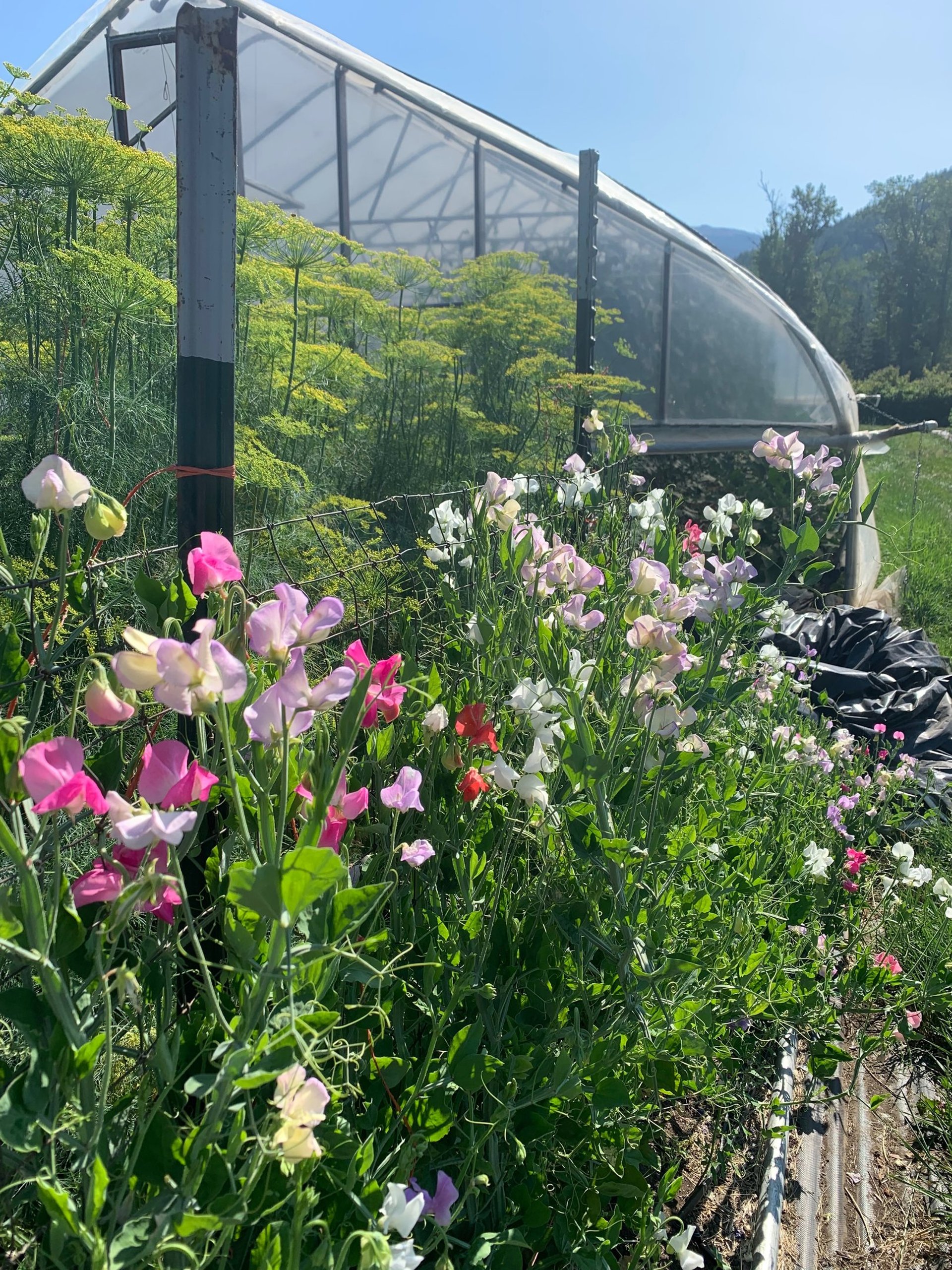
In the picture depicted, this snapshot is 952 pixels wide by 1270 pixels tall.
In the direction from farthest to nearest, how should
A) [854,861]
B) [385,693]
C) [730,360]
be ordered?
[730,360], [854,861], [385,693]

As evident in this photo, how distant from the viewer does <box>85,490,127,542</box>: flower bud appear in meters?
0.71

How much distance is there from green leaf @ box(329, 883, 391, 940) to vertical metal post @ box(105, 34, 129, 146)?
6.89 meters

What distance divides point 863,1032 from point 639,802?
50.1 inches

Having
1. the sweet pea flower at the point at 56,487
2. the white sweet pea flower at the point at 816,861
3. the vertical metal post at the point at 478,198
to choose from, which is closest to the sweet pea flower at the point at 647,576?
the sweet pea flower at the point at 56,487

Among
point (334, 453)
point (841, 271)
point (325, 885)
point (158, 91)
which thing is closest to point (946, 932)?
point (325, 885)

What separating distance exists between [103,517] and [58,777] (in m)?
0.25

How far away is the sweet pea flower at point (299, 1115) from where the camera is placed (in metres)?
0.59

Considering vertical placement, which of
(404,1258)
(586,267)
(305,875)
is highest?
(586,267)

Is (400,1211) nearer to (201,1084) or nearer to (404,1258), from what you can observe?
(404,1258)

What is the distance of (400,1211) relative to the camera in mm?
672

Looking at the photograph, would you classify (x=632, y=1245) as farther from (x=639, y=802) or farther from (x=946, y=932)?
(x=946, y=932)

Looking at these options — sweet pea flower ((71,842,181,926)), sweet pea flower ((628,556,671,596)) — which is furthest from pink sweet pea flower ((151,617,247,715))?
sweet pea flower ((628,556,671,596))

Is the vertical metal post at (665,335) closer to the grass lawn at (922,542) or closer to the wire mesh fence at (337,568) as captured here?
Answer: the grass lawn at (922,542)

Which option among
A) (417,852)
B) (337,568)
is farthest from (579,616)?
(337,568)
